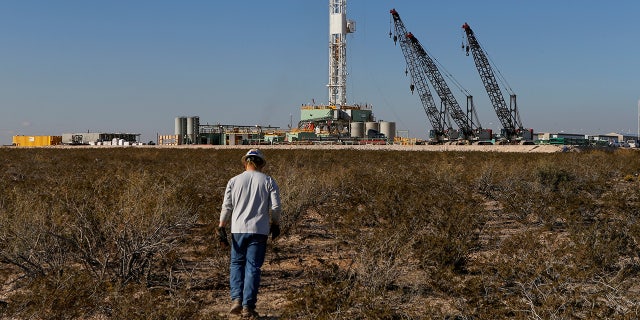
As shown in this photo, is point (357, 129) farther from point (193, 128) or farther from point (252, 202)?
point (252, 202)

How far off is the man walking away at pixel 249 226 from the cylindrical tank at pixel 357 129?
73759 mm

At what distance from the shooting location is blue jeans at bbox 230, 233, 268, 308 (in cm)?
675

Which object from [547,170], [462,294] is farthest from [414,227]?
[547,170]

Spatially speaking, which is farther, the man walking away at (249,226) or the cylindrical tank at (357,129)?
the cylindrical tank at (357,129)

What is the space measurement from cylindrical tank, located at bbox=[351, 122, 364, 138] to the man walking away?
73.8 meters

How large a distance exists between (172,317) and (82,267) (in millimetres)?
3322

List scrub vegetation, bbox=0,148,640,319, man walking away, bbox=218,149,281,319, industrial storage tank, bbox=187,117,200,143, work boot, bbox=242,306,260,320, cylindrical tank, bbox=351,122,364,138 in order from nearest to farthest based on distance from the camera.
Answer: scrub vegetation, bbox=0,148,640,319 → work boot, bbox=242,306,260,320 → man walking away, bbox=218,149,281,319 → industrial storage tank, bbox=187,117,200,143 → cylindrical tank, bbox=351,122,364,138

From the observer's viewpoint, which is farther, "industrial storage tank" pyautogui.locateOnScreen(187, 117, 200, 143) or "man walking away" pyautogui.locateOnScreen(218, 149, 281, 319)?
"industrial storage tank" pyautogui.locateOnScreen(187, 117, 200, 143)

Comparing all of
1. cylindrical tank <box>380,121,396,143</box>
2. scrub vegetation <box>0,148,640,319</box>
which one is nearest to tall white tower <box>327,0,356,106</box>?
cylindrical tank <box>380,121,396,143</box>

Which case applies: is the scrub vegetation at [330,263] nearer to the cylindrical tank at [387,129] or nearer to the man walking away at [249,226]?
the man walking away at [249,226]

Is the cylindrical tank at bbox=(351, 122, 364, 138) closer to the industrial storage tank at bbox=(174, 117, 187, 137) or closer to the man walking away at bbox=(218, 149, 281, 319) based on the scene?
the industrial storage tank at bbox=(174, 117, 187, 137)

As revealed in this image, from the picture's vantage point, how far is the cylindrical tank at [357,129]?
81125mm

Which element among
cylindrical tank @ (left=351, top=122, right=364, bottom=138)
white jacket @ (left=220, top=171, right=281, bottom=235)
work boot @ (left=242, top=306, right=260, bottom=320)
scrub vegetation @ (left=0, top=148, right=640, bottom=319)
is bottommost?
work boot @ (left=242, top=306, right=260, bottom=320)

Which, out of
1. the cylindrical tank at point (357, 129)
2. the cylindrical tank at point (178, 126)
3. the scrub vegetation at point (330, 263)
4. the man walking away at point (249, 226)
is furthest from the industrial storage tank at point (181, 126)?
the man walking away at point (249, 226)
